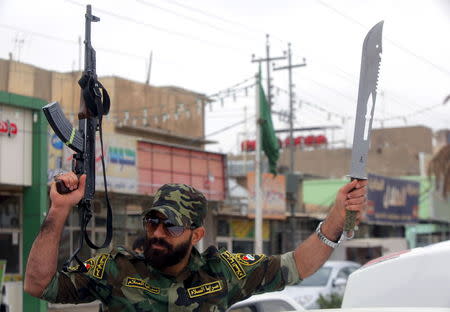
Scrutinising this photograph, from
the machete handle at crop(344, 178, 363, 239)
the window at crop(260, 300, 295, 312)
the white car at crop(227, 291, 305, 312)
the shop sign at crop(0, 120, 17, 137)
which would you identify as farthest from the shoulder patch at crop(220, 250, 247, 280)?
the shop sign at crop(0, 120, 17, 137)

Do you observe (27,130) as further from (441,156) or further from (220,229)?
(441,156)

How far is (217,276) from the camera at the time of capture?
3371 millimetres

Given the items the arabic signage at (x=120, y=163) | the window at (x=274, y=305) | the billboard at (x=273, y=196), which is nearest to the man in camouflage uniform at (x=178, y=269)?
the window at (x=274, y=305)

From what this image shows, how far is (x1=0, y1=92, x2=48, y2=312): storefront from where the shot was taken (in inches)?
586

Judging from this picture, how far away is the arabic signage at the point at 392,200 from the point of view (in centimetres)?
3434

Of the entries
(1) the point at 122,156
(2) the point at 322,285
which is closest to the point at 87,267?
(2) the point at 322,285

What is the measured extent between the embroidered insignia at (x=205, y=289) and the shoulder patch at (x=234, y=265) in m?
0.10

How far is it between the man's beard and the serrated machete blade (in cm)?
75

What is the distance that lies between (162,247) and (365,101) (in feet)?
3.20

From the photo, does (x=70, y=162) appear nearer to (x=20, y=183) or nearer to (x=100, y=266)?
(x=20, y=183)

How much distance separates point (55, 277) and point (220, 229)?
72.3 feet

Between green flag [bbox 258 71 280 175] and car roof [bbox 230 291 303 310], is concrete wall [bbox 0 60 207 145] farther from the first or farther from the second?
car roof [bbox 230 291 303 310]

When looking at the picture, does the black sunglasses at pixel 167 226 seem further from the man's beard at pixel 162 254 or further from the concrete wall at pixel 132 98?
the concrete wall at pixel 132 98

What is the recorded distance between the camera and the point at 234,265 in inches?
135
